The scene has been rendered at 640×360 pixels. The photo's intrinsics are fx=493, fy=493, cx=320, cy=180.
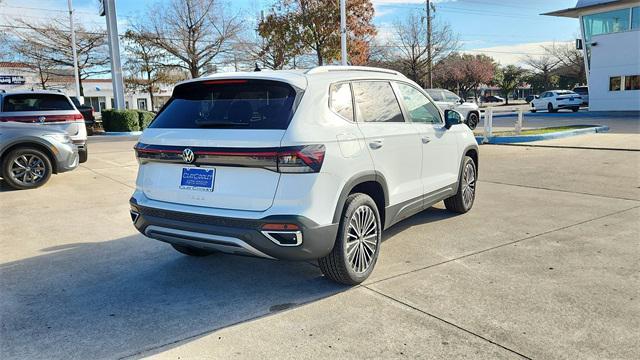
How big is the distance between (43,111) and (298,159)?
30.9ft

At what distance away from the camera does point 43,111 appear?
10.7 metres

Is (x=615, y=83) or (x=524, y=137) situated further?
(x=615, y=83)

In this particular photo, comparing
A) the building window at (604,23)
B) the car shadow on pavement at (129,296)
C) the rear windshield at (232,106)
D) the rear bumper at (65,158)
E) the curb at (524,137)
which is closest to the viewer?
the car shadow on pavement at (129,296)

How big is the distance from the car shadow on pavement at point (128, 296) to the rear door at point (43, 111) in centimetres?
642

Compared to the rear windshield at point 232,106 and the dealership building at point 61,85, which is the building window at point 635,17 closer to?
the dealership building at point 61,85

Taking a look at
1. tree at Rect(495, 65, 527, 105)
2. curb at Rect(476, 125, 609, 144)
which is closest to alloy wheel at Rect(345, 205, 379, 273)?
curb at Rect(476, 125, 609, 144)

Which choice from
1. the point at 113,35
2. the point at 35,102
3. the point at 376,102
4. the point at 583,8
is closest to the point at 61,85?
the point at 113,35

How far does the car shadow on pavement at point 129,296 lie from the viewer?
331 cm

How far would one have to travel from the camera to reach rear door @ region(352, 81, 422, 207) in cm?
427

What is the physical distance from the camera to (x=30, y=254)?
519 centimetres

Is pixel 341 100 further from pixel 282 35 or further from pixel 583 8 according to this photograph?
pixel 583 8

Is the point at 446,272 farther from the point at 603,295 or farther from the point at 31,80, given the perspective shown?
the point at 31,80

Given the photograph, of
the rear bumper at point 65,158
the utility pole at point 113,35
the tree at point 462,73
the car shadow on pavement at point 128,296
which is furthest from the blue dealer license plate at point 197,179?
the tree at point 462,73

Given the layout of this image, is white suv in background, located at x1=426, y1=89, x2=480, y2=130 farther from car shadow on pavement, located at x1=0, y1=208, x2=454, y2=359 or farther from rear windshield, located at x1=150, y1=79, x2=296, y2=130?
rear windshield, located at x1=150, y1=79, x2=296, y2=130
